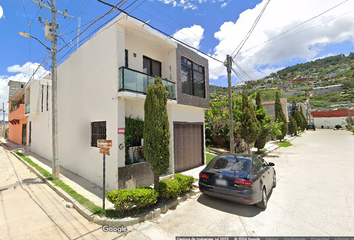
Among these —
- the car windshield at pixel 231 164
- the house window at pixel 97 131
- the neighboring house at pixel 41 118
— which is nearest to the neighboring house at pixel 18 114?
the neighboring house at pixel 41 118

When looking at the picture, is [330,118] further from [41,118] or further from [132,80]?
[41,118]

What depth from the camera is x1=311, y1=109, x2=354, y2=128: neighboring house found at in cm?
5622

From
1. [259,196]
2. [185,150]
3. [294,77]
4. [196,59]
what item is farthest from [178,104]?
[294,77]

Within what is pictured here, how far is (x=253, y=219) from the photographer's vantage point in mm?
4457

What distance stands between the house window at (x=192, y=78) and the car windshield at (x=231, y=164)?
16.2 feet

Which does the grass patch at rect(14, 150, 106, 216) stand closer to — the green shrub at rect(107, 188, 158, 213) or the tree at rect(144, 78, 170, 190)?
the green shrub at rect(107, 188, 158, 213)

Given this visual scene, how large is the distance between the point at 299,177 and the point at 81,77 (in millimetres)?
11633

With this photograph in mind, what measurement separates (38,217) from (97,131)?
354 centimetres

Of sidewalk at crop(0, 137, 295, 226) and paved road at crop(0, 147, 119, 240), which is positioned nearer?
paved road at crop(0, 147, 119, 240)

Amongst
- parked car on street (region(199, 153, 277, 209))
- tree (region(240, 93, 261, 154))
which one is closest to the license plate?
parked car on street (region(199, 153, 277, 209))

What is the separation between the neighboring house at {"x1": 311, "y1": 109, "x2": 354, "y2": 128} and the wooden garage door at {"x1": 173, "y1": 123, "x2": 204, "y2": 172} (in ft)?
217

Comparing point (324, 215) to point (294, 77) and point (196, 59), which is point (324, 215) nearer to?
point (196, 59)

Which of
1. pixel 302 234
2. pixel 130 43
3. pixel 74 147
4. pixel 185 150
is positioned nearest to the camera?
pixel 302 234

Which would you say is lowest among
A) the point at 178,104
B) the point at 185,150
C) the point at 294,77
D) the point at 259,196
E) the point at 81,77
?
the point at 259,196
